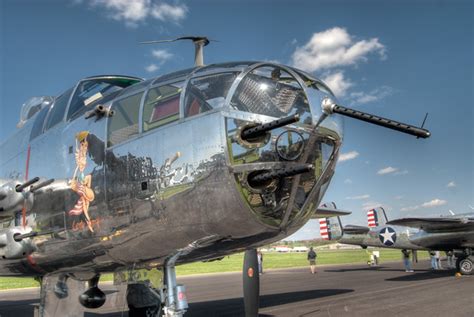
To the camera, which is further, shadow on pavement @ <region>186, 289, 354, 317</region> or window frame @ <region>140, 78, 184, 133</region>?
shadow on pavement @ <region>186, 289, 354, 317</region>

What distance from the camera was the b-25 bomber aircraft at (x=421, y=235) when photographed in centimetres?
2612

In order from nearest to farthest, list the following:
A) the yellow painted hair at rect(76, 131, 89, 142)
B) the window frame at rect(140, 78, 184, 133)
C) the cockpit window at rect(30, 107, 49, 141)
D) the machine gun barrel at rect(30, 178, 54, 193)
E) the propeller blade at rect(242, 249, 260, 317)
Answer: the window frame at rect(140, 78, 184, 133) → the yellow painted hair at rect(76, 131, 89, 142) → the machine gun barrel at rect(30, 178, 54, 193) → the cockpit window at rect(30, 107, 49, 141) → the propeller blade at rect(242, 249, 260, 317)

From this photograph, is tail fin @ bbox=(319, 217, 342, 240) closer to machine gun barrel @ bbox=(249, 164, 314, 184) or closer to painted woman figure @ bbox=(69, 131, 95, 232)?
painted woman figure @ bbox=(69, 131, 95, 232)

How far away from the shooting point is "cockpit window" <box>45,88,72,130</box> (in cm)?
626

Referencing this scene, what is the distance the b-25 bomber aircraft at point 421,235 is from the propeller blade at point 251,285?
19013mm

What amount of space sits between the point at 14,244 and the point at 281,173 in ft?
12.9

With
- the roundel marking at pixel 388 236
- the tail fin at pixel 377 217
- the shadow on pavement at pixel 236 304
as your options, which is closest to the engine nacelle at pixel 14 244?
the shadow on pavement at pixel 236 304

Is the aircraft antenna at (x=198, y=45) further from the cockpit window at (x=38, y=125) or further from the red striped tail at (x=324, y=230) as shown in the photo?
the red striped tail at (x=324, y=230)

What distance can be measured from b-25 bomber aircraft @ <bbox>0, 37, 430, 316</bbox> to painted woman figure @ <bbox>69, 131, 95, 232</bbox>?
1 cm

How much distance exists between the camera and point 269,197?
4055 mm

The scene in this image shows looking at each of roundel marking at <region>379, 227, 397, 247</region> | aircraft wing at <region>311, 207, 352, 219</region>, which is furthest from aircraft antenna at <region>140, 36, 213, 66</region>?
roundel marking at <region>379, 227, 397, 247</region>

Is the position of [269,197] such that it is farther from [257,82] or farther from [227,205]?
[257,82]

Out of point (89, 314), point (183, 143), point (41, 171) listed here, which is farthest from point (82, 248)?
point (89, 314)

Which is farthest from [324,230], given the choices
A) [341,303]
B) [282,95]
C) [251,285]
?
[282,95]
